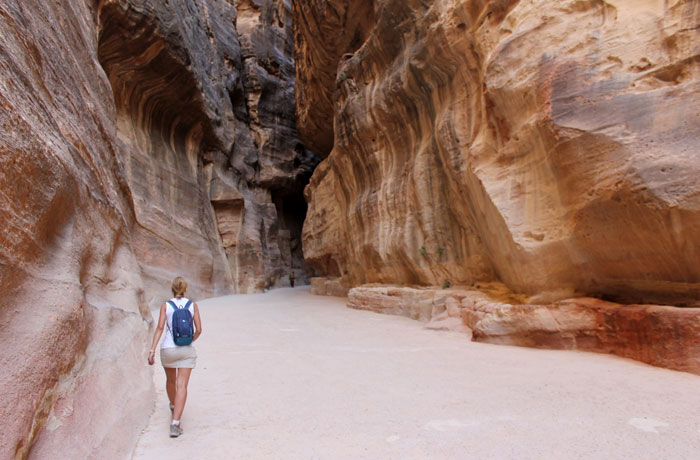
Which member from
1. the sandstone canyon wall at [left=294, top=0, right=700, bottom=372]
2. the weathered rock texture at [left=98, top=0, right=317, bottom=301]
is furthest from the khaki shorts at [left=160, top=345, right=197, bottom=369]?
the weathered rock texture at [left=98, top=0, right=317, bottom=301]

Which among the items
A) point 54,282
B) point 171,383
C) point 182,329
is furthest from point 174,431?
point 54,282

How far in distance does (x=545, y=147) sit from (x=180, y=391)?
4862mm

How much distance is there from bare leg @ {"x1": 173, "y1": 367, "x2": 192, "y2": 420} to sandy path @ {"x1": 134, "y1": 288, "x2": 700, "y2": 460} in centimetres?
16

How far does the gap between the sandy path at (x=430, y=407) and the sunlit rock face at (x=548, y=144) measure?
1265mm

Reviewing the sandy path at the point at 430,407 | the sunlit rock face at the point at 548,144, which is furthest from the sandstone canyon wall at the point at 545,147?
the sandy path at the point at 430,407

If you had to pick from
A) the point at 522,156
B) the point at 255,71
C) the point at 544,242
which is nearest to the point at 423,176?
the point at 522,156

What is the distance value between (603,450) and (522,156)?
414 centimetres

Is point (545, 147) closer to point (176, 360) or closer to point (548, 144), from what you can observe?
point (548, 144)

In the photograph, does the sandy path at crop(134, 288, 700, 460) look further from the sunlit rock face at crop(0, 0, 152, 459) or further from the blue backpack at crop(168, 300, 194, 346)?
the blue backpack at crop(168, 300, 194, 346)

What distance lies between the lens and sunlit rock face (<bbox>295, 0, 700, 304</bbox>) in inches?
156

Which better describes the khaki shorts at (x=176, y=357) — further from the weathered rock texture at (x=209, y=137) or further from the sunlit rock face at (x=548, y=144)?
the weathered rock texture at (x=209, y=137)

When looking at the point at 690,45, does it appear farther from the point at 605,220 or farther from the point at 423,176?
the point at 423,176

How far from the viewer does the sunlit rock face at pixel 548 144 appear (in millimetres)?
3959

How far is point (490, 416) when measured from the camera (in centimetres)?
261
